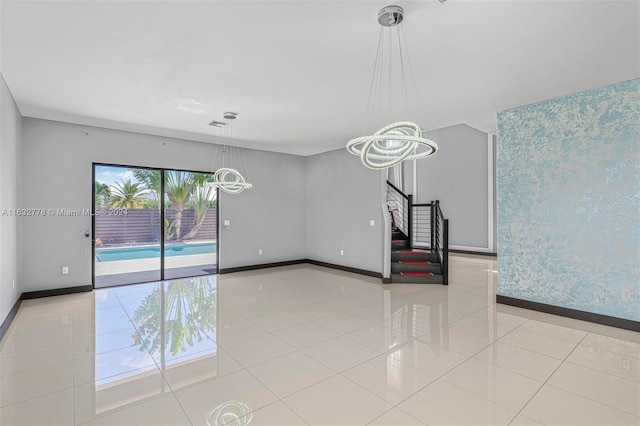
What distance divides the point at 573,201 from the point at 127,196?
→ 744 cm

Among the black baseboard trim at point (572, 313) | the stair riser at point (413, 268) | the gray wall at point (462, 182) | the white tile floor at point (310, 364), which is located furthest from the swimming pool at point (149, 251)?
the gray wall at point (462, 182)

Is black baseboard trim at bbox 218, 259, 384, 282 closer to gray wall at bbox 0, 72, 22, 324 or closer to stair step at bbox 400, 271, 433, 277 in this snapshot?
stair step at bbox 400, 271, 433, 277

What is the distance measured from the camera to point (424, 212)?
421 inches

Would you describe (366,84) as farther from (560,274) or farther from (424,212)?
(424,212)

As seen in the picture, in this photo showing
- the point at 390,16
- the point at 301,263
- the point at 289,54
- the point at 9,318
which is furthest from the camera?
the point at 301,263

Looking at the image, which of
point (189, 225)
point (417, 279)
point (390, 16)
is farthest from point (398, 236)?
point (390, 16)

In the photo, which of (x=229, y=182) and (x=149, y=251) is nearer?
(x=229, y=182)

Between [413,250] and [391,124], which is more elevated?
[391,124]

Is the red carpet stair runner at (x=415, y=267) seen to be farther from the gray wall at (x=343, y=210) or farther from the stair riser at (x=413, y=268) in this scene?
the gray wall at (x=343, y=210)

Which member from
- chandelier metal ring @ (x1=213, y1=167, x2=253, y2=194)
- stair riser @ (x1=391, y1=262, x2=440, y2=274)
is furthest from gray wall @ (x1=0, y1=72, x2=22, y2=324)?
stair riser @ (x1=391, y1=262, x2=440, y2=274)

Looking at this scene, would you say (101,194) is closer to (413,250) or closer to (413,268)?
(413,268)

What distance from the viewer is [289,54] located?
3.18 meters

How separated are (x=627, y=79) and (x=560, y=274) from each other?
2.51 meters

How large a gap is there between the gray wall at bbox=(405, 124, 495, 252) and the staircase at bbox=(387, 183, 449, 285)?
285 cm
